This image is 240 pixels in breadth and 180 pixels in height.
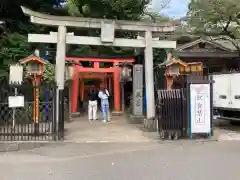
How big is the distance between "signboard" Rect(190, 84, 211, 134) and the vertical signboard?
21.4 ft

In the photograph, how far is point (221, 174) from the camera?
794 cm

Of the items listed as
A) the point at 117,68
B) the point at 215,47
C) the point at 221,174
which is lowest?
the point at 221,174

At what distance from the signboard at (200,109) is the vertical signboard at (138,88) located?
6510 millimetres

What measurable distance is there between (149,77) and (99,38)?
264 centimetres

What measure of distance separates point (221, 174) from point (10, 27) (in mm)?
17177

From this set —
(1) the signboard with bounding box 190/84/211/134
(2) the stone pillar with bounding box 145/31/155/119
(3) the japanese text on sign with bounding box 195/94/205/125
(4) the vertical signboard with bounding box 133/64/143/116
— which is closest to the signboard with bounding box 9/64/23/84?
(2) the stone pillar with bounding box 145/31/155/119

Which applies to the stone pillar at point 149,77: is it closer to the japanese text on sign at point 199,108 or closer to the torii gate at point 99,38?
the torii gate at point 99,38

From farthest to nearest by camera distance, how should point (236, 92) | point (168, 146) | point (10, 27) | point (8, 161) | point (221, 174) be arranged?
point (10, 27), point (236, 92), point (168, 146), point (8, 161), point (221, 174)

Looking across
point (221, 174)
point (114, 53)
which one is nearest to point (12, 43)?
point (114, 53)

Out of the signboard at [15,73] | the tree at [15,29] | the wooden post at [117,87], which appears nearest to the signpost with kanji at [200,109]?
the signboard at [15,73]

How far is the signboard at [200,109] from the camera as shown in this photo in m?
13.3

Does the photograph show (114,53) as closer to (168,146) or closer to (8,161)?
(168,146)

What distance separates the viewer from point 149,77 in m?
16.3

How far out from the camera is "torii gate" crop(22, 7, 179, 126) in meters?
15.0
